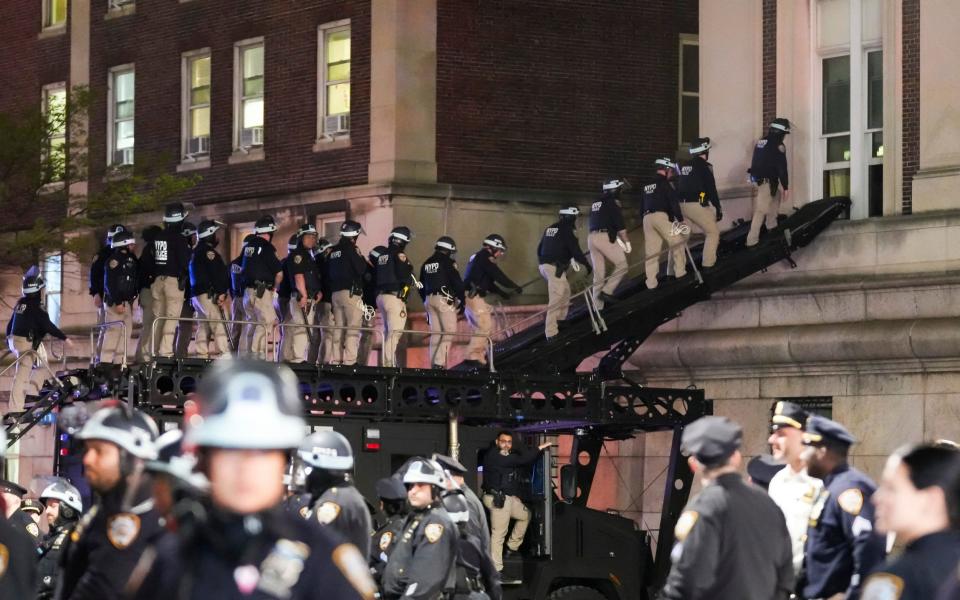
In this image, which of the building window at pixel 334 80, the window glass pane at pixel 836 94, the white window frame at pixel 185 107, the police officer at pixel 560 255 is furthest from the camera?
the white window frame at pixel 185 107

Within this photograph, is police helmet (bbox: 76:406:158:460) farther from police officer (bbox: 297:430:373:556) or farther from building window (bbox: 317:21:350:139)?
building window (bbox: 317:21:350:139)

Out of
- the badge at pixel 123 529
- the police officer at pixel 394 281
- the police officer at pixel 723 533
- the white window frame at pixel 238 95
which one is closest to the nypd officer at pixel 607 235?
the police officer at pixel 394 281

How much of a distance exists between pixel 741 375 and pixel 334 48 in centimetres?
1178

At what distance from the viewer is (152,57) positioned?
130 ft

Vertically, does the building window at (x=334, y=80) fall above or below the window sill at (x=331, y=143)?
above

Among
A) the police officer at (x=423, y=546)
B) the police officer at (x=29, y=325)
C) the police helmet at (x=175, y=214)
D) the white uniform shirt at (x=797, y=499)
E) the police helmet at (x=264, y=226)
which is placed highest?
the police helmet at (x=175, y=214)

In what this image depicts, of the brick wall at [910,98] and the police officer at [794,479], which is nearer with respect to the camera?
the police officer at [794,479]

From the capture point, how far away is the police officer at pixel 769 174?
27219 millimetres

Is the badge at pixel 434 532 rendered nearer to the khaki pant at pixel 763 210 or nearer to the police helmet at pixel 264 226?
the police helmet at pixel 264 226

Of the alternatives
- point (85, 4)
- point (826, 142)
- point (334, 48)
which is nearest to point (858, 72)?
point (826, 142)

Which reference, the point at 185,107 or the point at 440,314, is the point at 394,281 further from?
the point at 185,107

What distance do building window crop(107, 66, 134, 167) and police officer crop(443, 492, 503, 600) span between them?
2594cm

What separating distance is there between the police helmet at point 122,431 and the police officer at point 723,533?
2678 mm

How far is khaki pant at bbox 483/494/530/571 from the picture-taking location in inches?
805
